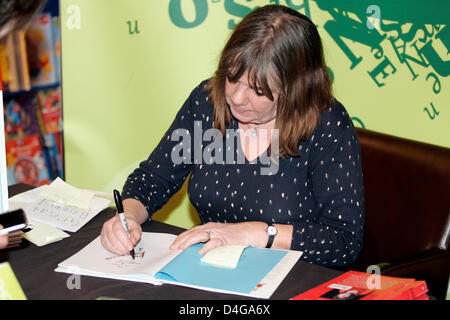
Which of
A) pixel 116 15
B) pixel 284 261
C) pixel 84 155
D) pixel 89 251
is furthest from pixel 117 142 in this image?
pixel 284 261

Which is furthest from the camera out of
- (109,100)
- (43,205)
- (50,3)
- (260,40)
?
(109,100)

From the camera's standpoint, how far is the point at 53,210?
5.43ft

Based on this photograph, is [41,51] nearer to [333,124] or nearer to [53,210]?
[53,210]

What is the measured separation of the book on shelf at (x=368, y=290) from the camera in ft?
3.75

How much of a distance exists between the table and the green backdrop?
1.26 m

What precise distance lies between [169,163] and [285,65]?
0.57 metres

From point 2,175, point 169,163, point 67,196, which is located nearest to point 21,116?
point 67,196

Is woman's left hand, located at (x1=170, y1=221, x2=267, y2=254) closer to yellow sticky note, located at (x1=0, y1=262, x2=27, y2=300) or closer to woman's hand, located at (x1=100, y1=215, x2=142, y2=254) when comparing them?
woman's hand, located at (x1=100, y1=215, x2=142, y2=254)

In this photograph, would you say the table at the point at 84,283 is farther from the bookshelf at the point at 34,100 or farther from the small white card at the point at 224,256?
A: the bookshelf at the point at 34,100

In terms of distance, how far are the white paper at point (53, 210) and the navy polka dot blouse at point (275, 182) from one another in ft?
0.38

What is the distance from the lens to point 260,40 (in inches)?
58.5

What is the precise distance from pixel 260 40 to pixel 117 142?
147 centimetres

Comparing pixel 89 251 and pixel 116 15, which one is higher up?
pixel 116 15
